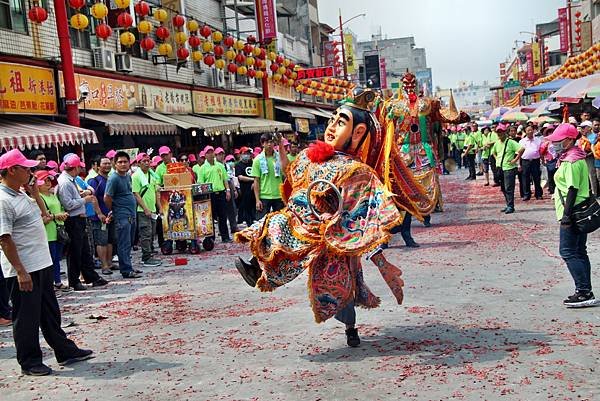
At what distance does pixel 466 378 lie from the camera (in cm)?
522

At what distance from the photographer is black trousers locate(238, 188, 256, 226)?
646 inches

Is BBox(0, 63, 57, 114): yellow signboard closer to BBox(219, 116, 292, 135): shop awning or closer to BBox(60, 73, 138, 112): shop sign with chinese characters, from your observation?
BBox(60, 73, 138, 112): shop sign with chinese characters

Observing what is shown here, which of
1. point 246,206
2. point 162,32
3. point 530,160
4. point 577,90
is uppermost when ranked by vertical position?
point 162,32

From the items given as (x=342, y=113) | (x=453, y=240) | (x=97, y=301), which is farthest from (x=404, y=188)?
(x=453, y=240)

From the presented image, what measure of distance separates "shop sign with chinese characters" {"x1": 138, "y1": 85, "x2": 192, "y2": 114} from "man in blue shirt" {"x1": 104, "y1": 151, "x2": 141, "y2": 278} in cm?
984

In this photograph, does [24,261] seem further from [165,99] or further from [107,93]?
[165,99]

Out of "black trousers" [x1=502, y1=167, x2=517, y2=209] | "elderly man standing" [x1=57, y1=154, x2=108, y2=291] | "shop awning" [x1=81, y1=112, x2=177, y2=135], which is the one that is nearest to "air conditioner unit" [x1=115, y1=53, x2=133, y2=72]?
"shop awning" [x1=81, y1=112, x2=177, y2=135]

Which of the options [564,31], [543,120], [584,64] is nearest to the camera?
[584,64]

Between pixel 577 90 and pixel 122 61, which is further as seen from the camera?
pixel 122 61

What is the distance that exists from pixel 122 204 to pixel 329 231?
5.53 m

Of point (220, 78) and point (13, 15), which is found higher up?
point (13, 15)

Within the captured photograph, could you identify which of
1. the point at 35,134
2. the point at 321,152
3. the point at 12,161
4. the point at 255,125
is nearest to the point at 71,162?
the point at 35,134

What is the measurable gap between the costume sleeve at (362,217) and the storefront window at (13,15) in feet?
38.0

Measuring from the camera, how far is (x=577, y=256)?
22.9 feet
